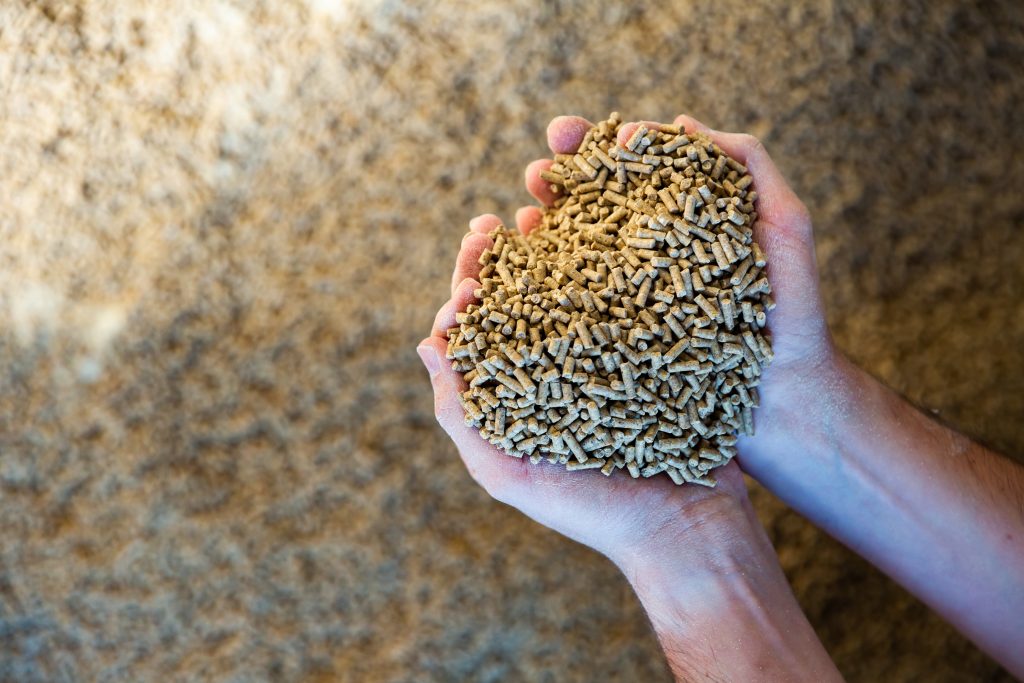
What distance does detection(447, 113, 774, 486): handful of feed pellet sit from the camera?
47.1 inches

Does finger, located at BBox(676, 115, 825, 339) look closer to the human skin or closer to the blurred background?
the human skin

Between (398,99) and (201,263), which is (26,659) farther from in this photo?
(398,99)

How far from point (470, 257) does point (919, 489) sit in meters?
0.75

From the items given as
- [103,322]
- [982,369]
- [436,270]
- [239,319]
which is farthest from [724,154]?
[103,322]

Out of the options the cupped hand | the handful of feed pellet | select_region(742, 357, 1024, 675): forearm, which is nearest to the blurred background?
select_region(742, 357, 1024, 675): forearm

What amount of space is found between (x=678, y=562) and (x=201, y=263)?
0.99m

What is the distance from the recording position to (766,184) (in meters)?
1.30

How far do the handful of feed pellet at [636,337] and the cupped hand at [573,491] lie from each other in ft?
0.07

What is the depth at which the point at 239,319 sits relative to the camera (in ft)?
5.47

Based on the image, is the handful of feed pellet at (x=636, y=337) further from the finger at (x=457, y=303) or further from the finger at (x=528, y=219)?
the finger at (x=528, y=219)

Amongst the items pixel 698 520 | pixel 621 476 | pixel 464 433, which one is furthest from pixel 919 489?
pixel 464 433

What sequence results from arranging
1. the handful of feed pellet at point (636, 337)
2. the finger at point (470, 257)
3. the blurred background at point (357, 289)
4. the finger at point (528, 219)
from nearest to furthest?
the handful of feed pellet at point (636, 337), the finger at point (470, 257), the finger at point (528, 219), the blurred background at point (357, 289)

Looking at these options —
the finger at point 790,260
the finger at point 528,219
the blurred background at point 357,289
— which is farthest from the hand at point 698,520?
the blurred background at point 357,289

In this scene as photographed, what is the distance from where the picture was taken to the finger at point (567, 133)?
1.38 metres
